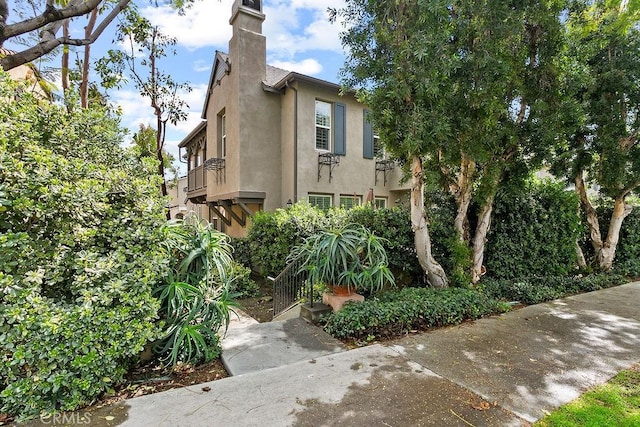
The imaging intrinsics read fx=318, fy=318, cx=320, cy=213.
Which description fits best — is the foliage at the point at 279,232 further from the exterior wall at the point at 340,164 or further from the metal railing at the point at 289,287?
the exterior wall at the point at 340,164

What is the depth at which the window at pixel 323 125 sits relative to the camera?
11414 millimetres

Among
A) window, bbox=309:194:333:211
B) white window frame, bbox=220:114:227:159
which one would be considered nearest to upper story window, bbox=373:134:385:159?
window, bbox=309:194:333:211

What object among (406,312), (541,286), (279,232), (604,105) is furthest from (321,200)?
(604,105)

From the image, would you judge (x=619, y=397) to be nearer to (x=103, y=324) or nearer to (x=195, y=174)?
(x=103, y=324)

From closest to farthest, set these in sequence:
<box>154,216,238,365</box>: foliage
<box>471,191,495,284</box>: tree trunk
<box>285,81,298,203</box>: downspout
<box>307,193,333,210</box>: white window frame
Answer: <box>154,216,238,365</box>: foliage → <box>471,191,495,284</box>: tree trunk → <box>285,81,298,203</box>: downspout → <box>307,193,333,210</box>: white window frame

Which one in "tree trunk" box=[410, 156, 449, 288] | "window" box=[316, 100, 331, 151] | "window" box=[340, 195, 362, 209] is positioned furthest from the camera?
"window" box=[340, 195, 362, 209]

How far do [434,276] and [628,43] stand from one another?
7168 mm

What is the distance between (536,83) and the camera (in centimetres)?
612

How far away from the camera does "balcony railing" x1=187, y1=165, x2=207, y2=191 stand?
15.1 m

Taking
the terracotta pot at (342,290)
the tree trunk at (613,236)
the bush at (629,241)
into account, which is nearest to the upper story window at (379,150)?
the terracotta pot at (342,290)

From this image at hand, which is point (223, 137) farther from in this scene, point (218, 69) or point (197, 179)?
point (197, 179)

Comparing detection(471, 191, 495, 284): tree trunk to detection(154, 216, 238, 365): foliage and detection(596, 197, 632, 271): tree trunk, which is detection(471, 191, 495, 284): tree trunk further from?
detection(154, 216, 238, 365): foliage

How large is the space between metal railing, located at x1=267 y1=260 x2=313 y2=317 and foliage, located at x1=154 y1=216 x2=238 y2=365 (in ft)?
8.33

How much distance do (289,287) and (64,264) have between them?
14.1ft
